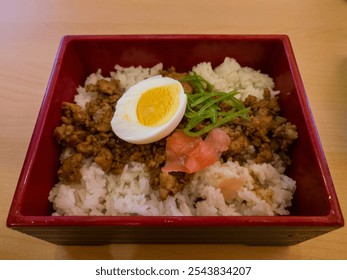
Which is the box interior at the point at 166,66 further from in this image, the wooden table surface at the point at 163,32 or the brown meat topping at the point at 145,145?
the wooden table surface at the point at 163,32

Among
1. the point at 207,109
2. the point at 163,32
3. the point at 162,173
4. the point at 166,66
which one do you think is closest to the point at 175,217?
the point at 162,173

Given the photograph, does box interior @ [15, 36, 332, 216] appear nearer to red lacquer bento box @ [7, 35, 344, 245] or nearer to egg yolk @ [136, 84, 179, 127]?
red lacquer bento box @ [7, 35, 344, 245]

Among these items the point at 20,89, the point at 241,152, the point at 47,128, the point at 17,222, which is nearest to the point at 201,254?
the point at 241,152

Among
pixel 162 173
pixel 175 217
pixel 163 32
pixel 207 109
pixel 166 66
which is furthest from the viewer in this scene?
pixel 163 32

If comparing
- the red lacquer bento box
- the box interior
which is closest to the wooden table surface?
the red lacquer bento box

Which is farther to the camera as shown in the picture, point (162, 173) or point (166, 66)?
point (166, 66)

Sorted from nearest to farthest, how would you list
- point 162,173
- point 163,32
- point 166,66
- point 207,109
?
point 162,173 < point 207,109 < point 166,66 < point 163,32

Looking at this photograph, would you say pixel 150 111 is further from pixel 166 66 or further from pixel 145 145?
pixel 166 66

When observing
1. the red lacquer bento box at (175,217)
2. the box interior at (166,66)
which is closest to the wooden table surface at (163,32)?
the red lacquer bento box at (175,217)
